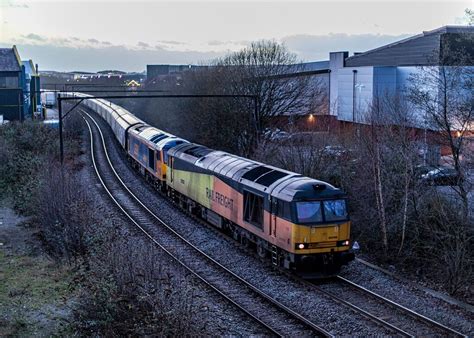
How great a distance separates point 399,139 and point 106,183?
1951 centimetres

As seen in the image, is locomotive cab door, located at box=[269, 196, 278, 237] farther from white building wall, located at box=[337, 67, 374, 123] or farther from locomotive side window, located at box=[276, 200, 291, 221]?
white building wall, located at box=[337, 67, 374, 123]

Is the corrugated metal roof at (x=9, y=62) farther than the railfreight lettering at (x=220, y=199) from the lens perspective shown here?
Yes

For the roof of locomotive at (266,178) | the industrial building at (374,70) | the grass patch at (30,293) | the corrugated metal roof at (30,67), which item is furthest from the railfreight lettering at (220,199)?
the corrugated metal roof at (30,67)

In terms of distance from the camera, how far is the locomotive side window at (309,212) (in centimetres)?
1602

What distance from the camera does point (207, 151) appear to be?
25625 millimetres

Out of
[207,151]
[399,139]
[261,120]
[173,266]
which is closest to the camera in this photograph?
[173,266]

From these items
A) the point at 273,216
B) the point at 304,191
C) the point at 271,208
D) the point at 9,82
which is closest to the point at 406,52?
the point at 271,208

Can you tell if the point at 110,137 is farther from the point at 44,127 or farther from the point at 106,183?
the point at 106,183

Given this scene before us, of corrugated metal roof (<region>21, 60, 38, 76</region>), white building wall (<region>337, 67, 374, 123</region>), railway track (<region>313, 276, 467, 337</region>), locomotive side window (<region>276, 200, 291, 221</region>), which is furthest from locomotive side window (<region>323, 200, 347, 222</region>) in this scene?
corrugated metal roof (<region>21, 60, 38, 76</region>)

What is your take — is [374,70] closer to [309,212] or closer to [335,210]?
[335,210]

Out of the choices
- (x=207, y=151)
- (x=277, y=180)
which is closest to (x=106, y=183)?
(x=207, y=151)

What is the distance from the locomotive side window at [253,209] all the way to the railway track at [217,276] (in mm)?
1810

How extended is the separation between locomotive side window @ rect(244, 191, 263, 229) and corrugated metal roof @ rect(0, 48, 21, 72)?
47.4 meters

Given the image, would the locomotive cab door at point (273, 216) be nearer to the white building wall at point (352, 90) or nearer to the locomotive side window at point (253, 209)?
the locomotive side window at point (253, 209)
